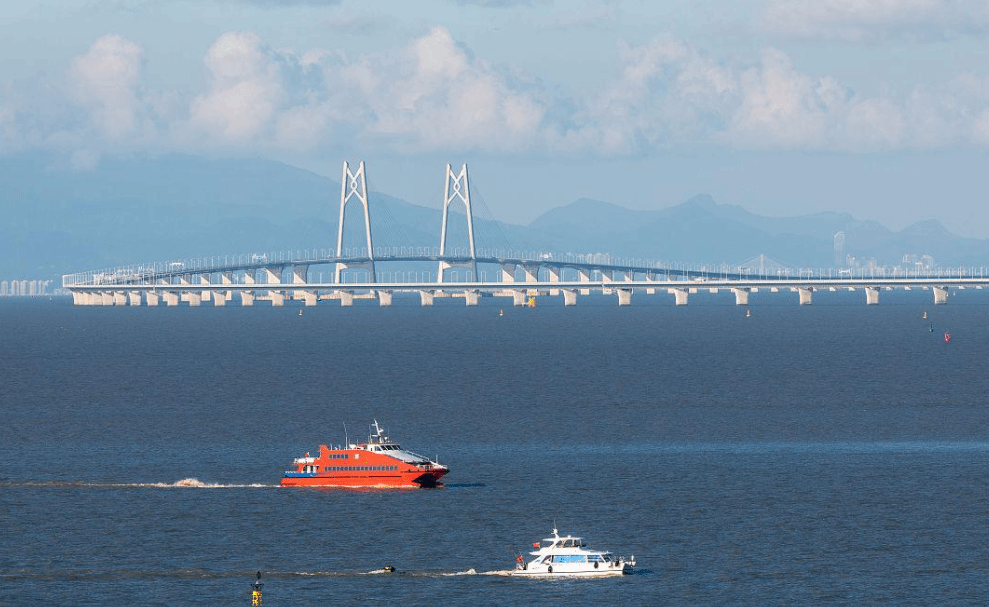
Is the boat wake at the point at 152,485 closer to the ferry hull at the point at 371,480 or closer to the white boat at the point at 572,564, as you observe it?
the ferry hull at the point at 371,480

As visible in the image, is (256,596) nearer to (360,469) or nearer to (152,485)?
A: (360,469)

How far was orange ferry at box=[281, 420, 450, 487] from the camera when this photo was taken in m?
56.7

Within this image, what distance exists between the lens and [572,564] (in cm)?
4319

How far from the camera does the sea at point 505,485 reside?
42125mm

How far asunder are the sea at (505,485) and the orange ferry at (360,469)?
0.71m

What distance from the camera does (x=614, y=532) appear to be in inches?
1879

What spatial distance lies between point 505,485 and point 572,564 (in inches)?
524

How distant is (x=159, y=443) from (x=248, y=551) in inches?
976

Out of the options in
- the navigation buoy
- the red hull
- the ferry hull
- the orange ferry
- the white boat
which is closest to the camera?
the navigation buoy

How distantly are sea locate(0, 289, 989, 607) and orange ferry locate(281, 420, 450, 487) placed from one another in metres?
0.71

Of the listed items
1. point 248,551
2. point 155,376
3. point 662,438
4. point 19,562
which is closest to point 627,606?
point 248,551

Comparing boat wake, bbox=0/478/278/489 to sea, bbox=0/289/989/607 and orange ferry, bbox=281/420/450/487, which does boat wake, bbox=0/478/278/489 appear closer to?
sea, bbox=0/289/989/607

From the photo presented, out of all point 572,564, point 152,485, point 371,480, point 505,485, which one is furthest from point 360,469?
point 572,564

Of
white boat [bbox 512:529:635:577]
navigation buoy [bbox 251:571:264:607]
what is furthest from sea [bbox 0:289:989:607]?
white boat [bbox 512:529:635:577]
